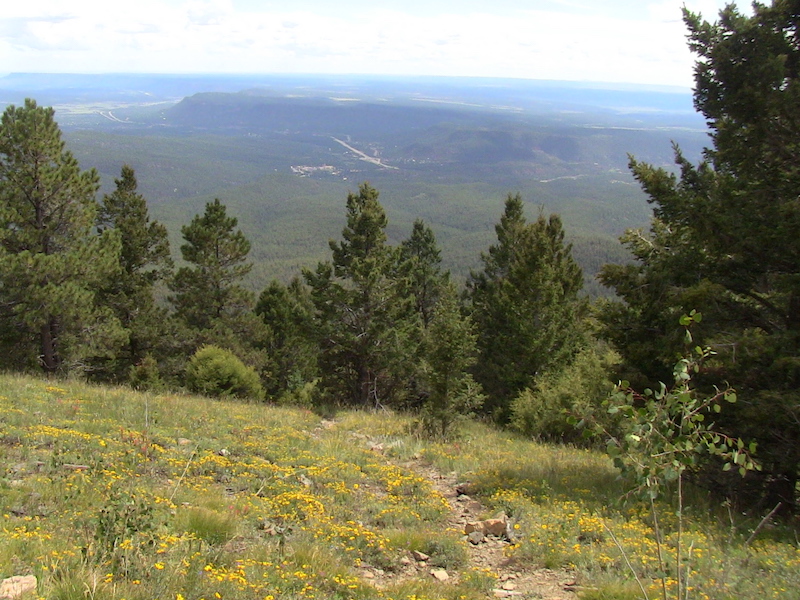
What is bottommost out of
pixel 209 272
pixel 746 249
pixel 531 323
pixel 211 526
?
pixel 531 323

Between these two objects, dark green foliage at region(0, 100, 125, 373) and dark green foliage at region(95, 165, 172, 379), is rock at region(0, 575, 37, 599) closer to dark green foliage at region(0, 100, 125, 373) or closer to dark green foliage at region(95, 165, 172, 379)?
dark green foliage at region(0, 100, 125, 373)

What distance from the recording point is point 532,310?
838 inches

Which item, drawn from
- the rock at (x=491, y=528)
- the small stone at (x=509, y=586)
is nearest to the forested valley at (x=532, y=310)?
the rock at (x=491, y=528)

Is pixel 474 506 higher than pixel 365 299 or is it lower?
lower

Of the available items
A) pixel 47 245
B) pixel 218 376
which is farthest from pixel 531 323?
pixel 47 245

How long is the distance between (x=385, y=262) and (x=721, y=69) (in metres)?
14.6

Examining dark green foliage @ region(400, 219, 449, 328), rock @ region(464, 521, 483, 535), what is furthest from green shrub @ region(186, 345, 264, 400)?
rock @ region(464, 521, 483, 535)

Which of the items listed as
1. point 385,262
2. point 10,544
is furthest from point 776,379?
point 385,262

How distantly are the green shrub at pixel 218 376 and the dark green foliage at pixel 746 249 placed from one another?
1410cm

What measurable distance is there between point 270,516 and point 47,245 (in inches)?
580

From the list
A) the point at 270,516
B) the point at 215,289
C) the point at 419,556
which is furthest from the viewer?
the point at 215,289

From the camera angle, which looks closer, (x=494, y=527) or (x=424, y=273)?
(x=494, y=527)

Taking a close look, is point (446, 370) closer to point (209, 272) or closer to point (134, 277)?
point (209, 272)

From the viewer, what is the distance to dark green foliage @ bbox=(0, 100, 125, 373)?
1491 cm
